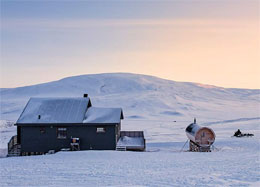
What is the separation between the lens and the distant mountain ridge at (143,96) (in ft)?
347

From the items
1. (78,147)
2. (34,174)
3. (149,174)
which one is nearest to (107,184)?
(149,174)

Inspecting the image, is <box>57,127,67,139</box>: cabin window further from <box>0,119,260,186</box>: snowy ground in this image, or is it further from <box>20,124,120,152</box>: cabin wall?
<box>0,119,260,186</box>: snowy ground

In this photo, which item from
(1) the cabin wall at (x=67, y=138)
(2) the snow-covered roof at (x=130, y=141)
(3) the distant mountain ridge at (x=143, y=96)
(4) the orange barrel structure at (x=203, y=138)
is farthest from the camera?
(3) the distant mountain ridge at (x=143, y=96)

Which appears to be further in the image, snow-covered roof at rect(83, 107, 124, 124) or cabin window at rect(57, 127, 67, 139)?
cabin window at rect(57, 127, 67, 139)

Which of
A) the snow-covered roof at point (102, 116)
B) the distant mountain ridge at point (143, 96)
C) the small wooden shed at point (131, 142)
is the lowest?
the small wooden shed at point (131, 142)

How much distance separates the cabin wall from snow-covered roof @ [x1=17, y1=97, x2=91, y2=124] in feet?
2.15

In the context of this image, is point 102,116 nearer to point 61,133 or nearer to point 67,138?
point 67,138

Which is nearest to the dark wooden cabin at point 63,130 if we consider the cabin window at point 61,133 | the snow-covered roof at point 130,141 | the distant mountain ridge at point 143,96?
the cabin window at point 61,133

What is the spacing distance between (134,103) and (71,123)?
83.6 metres

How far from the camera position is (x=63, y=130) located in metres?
29.7

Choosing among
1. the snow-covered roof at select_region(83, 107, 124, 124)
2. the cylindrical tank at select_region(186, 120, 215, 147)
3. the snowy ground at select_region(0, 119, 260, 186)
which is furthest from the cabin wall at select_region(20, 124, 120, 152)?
the cylindrical tank at select_region(186, 120, 215, 147)

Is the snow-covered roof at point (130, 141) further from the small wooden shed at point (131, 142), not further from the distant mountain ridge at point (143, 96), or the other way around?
the distant mountain ridge at point (143, 96)

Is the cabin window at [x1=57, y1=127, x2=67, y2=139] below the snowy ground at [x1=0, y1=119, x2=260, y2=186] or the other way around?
the other way around

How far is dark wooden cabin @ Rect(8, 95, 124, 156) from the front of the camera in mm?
29406
